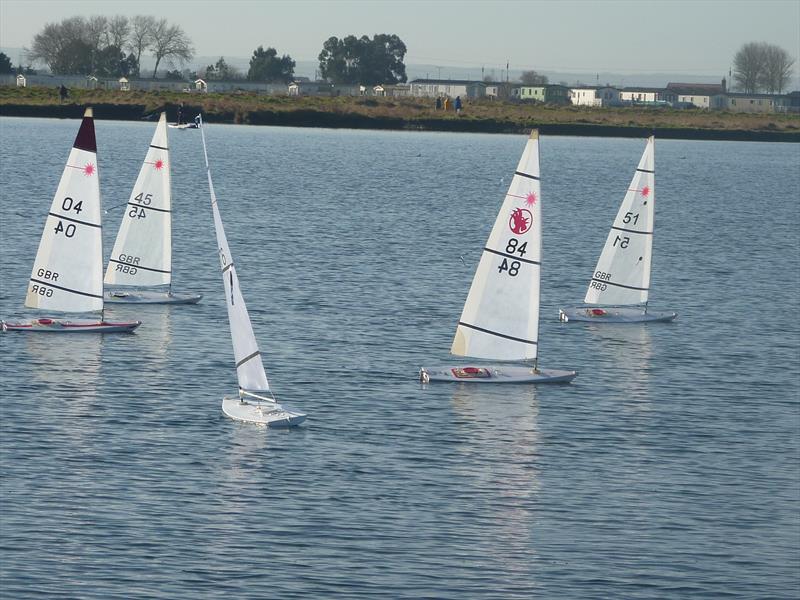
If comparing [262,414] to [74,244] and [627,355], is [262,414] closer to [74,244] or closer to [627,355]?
[74,244]

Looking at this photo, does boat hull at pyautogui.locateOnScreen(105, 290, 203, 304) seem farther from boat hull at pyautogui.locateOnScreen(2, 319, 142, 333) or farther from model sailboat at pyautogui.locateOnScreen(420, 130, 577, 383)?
model sailboat at pyautogui.locateOnScreen(420, 130, 577, 383)

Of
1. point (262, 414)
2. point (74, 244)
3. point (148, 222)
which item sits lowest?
point (262, 414)

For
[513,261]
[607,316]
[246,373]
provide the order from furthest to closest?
[607,316], [513,261], [246,373]

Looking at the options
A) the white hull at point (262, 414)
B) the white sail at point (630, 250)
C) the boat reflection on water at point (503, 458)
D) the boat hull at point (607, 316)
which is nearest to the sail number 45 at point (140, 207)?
the boat hull at point (607, 316)

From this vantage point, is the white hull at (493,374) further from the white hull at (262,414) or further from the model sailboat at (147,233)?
the model sailboat at (147,233)

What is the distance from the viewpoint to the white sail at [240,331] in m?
38.2

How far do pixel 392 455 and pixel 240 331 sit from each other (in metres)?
5.10

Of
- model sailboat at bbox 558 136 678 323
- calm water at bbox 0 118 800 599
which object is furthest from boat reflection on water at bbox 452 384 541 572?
model sailboat at bbox 558 136 678 323

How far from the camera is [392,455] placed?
3862 cm

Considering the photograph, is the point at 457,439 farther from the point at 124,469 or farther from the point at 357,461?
the point at 124,469

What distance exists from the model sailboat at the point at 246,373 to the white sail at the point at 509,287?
7297 mm

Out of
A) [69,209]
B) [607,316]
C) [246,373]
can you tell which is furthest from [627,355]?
[69,209]

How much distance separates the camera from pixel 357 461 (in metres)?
37.8

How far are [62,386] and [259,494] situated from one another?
12.3 m
